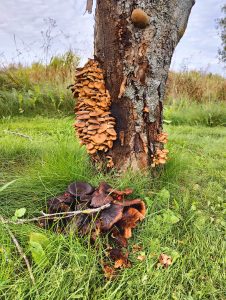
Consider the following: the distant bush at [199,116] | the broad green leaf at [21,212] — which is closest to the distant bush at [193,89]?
the distant bush at [199,116]

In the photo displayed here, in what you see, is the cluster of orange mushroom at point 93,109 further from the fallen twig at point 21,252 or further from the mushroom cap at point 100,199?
the fallen twig at point 21,252

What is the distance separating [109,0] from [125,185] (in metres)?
1.25

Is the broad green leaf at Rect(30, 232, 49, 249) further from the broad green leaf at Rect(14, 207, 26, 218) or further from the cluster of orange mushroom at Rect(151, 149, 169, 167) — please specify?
the cluster of orange mushroom at Rect(151, 149, 169, 167)

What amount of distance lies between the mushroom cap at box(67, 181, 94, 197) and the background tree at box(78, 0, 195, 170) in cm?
41

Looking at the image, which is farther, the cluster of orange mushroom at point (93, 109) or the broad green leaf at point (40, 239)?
the cluster of orange mushroom at point (93, 109)

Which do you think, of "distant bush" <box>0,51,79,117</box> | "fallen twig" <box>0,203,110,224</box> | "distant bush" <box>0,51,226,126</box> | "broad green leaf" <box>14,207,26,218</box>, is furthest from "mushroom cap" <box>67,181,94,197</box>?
"distant bush" <box>0,51,79,117</box>

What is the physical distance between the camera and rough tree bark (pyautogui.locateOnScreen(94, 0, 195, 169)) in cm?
209

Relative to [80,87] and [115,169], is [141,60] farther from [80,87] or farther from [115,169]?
[115,169]

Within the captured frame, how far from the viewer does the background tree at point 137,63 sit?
2.09 m

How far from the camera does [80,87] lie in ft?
7.18

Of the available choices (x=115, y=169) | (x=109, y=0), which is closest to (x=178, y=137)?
(x=115, y=169)

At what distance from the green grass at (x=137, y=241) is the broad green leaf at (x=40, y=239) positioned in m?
0.04

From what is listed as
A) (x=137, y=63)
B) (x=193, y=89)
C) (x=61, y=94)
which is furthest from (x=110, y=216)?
(x=193, y=89)

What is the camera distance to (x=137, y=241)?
184 cm
